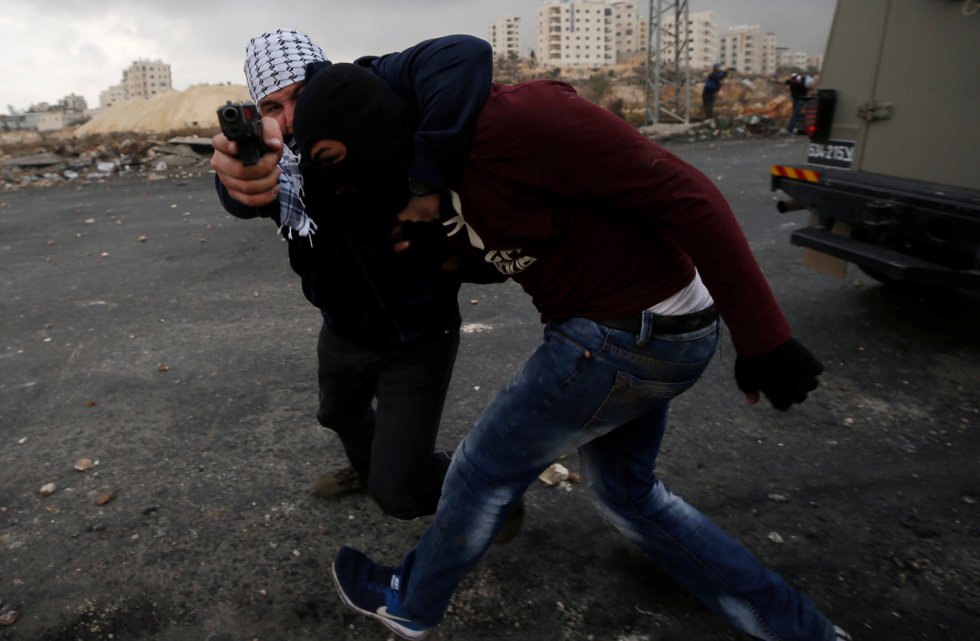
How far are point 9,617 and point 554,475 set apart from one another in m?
1.95

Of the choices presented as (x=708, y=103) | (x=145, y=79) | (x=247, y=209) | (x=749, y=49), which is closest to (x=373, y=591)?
(x=247, y=209)

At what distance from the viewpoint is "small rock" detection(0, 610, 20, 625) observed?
227cm

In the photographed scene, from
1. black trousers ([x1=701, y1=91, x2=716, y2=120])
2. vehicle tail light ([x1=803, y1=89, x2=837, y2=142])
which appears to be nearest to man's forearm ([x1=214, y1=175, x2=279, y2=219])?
vehicle tail light ([x1=803, y1=89, x2=837, y2=142])

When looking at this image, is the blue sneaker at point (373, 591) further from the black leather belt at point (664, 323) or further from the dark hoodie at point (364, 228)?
the black leather belt at point (664, 323)

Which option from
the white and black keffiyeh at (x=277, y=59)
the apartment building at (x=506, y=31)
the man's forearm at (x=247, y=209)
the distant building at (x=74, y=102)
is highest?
the apartment building at (x=506, y=31)

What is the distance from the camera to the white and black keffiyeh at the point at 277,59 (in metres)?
2.45

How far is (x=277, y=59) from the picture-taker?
8.18 feet

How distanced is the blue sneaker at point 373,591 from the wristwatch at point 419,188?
112cm

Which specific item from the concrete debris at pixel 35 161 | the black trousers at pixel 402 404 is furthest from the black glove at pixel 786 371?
the concrete debris at pixel 35 161

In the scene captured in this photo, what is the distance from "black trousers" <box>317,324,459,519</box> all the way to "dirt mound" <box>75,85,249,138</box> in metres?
47.8

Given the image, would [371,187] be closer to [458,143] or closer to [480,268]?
[458,143]

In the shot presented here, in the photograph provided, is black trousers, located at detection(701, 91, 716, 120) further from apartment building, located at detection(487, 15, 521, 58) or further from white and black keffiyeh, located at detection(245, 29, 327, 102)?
apartment building, located at detection(487, 15, 521, 58)

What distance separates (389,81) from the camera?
1.78 metres

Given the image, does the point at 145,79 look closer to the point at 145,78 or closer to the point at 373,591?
the point at 145,78
